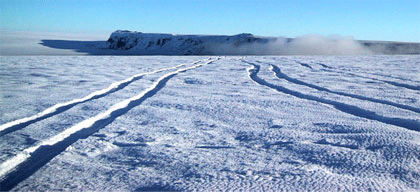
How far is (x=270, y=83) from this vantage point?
16.1ft

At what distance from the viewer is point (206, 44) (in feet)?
148

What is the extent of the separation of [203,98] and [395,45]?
131 feet

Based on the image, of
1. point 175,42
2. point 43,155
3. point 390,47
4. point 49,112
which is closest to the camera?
point 43,155

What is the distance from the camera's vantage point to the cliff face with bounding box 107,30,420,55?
37938 millimetres

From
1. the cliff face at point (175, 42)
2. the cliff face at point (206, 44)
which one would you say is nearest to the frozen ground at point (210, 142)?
the cliff face at point (206, 44)

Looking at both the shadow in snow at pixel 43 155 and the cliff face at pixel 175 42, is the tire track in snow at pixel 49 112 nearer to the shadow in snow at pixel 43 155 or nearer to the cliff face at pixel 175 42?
the shadow in snow at pixel 43 155

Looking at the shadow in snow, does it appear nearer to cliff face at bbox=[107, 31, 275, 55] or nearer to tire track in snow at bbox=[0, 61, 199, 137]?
tire track in snow at bbox=[0, 61, 199, 137]

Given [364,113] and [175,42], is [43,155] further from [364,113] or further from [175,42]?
[175,42]

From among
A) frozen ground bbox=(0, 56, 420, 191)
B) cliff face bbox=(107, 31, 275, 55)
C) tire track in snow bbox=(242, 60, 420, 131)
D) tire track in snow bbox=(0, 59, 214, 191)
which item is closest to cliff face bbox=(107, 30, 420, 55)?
cliff face bbox=(107, 31, 275, 55)

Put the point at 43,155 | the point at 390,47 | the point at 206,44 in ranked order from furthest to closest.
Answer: the point at 206,44, the point at 390,47, the point at 43,155

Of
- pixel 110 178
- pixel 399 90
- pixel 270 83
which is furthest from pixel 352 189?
pixel 270 83

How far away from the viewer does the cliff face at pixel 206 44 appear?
3794 cm

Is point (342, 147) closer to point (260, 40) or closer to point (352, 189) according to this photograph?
point (352, 189)

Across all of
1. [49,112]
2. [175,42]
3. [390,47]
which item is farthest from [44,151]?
[175,42]
